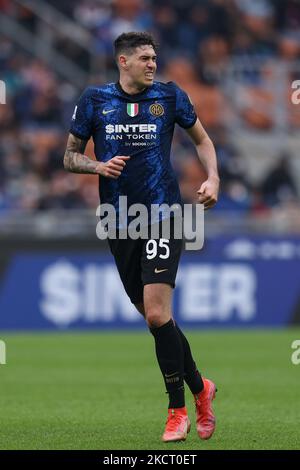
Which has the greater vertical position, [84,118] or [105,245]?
[84,118]

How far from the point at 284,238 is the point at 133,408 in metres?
9.13

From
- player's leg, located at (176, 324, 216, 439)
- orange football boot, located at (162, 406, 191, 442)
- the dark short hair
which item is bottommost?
orange football boot, located at (162, 406, 191, 442)

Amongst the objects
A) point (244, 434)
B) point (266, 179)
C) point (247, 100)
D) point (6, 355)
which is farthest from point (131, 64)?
point (247, 100)

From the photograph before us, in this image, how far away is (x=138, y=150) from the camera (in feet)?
24.8

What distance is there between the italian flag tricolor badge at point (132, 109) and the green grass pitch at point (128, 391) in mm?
2061

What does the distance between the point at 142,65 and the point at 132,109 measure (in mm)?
289

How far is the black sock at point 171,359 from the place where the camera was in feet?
24.2

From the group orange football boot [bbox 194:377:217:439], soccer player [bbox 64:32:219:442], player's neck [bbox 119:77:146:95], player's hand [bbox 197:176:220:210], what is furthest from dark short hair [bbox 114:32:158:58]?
orange football boot [bbox 194:377:217:439]

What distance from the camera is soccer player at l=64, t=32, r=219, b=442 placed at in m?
7.39

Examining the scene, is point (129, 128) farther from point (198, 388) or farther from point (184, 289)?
point (184, 289)

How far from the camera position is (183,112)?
25.1 feet

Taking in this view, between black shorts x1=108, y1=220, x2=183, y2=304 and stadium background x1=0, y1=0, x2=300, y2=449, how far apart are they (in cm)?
98

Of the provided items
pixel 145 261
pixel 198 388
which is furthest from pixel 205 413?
pixel 145 261

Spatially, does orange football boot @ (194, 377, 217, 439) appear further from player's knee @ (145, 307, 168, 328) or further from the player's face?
the player's face
